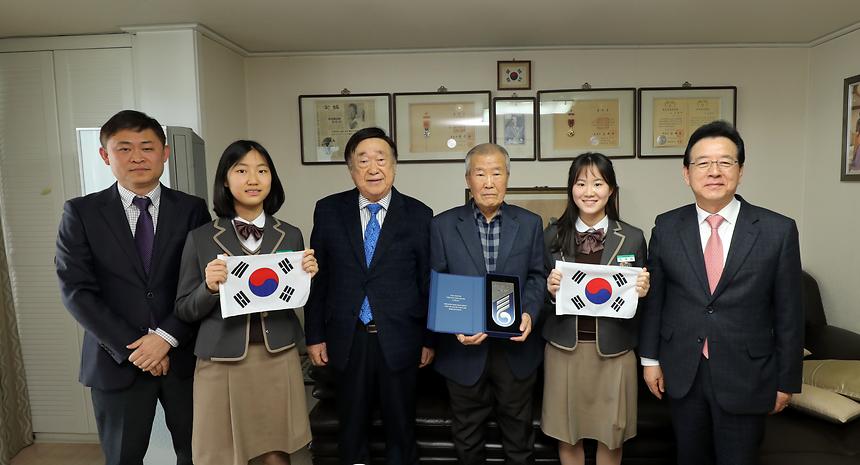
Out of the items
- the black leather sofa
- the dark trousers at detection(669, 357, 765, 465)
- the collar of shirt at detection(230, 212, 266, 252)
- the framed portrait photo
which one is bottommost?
the black leather sofa

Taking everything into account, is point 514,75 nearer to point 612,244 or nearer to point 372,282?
point 612,244

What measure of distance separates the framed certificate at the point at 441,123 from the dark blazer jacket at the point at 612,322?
2.06 metres

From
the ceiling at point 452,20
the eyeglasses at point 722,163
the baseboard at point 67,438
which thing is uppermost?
the ceiling at point 452,20

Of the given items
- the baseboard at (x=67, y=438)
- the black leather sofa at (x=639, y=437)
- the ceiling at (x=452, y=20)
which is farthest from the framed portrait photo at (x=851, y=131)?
the baseboard at (x=67, y=438)

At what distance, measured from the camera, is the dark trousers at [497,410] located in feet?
6.75

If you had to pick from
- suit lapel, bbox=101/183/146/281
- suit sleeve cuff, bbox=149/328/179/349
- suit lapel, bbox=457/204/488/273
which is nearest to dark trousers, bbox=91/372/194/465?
suit sleeve cuff, bbox=149/328/179/349

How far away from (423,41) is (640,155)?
1912mm

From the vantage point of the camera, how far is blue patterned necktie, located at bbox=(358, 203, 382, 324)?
2.09m

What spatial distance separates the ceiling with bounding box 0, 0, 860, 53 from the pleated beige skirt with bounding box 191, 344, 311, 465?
2014 millimetres

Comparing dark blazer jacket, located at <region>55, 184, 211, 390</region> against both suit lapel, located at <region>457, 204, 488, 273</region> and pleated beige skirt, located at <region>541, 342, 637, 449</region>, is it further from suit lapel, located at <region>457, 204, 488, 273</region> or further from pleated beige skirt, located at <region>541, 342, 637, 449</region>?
pleated beige skirt, located at <region>541, 342, 637, 449</region>

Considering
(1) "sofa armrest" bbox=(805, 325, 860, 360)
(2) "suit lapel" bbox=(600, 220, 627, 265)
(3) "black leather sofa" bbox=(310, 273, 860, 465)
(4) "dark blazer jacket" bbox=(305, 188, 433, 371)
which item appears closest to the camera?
(2) "suit lapel" bbox=(600, 220, 627, 265)

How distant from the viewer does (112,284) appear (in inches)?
73.9

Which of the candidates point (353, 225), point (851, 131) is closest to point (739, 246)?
point (353, 225)

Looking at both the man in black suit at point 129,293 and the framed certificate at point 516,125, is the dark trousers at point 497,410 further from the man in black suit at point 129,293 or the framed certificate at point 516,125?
the framed certificate at point 516,125
